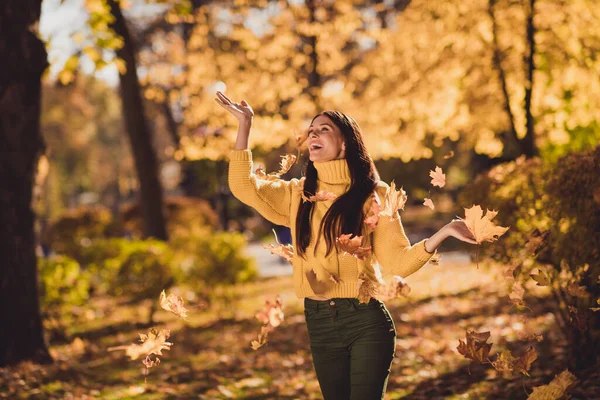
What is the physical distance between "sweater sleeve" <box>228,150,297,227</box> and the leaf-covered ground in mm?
752

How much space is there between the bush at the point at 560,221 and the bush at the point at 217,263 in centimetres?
492

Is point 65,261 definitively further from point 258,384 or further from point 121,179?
point 121,179

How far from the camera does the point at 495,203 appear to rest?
6.08 meters

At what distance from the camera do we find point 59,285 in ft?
31.0

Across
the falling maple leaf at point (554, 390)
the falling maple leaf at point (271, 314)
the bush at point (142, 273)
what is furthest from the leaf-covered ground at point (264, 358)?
the bush at point (142, 273)

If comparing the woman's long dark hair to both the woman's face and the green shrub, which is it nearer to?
the woman's face

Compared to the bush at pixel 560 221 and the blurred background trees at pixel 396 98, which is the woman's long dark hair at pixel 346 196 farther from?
the blurred background trees at pixel 396 98

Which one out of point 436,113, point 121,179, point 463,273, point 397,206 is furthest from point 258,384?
point 121,179

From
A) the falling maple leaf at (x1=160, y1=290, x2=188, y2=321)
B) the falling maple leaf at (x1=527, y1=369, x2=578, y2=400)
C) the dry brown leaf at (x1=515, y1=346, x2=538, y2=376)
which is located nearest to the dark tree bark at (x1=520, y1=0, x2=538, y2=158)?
the falling maple leaf at (x1=527, y1=369, x2=578, y2=400)

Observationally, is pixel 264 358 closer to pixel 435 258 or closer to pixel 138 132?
pixel 435 258

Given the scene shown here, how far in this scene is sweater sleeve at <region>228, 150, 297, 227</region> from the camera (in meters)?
3.27

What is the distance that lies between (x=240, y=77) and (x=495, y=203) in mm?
8177

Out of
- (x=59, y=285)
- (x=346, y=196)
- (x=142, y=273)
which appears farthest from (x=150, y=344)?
(x=142, y=273)

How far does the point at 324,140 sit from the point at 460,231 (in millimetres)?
796
